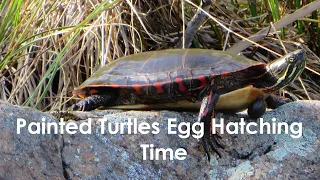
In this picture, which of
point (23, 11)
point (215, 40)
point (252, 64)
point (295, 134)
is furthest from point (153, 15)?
point (295, 134)

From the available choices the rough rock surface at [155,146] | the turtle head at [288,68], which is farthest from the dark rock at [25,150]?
the turtle head at [288,68]

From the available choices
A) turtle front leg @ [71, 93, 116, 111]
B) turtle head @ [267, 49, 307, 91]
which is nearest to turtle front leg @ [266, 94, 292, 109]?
turtle head @ [267, 49, 307, 91]

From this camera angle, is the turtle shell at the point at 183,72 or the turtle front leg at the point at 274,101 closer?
the turtle shell at the point at 183,72

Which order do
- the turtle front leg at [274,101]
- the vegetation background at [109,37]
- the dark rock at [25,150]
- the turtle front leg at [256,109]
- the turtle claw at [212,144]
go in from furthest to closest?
the vegetation background at [109,37]
the turtle front leg at [274,101]
the turtle front leg at [256,109]
the turtle claw at [212,144]
the dark rock at [25,150]

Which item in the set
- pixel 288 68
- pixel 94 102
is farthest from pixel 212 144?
pixel 94 102

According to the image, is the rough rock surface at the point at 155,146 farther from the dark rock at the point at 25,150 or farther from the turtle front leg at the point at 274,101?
the turtle front leg at the point at 274,101

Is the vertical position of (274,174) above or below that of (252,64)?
below

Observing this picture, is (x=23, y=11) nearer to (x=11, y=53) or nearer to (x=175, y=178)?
(x=11, y=53)
